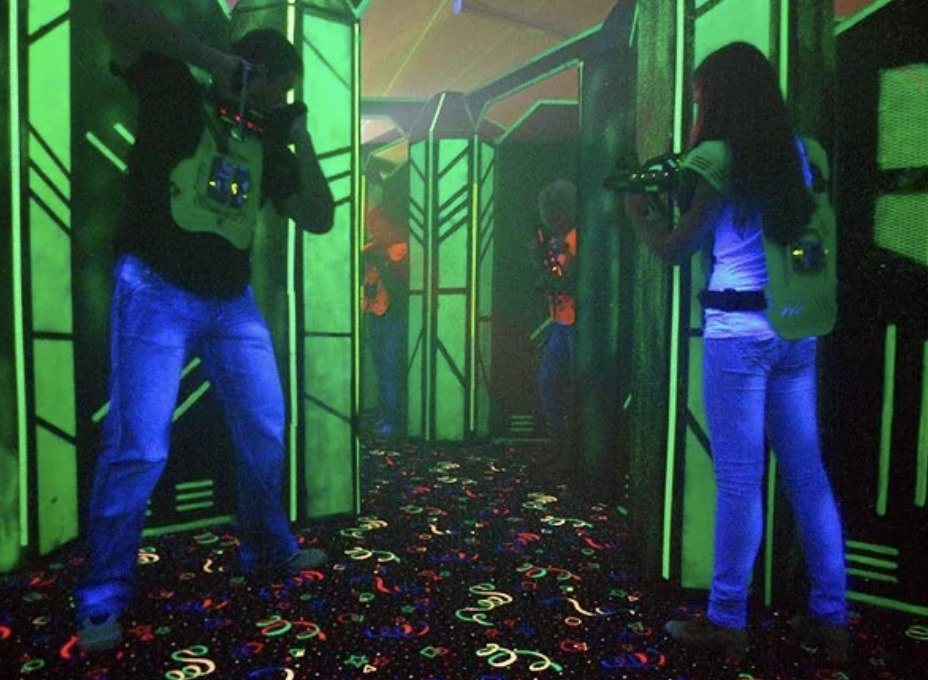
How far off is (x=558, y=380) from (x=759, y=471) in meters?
2.45

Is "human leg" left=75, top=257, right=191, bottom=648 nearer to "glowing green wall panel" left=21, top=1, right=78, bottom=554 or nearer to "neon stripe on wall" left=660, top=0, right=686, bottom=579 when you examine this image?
"glowing green wall panel" left=21, top=1, right=78, bottom=554

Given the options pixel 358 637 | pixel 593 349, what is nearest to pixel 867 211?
pixel 593 349

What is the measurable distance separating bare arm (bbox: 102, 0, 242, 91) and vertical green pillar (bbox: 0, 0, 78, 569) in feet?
2.58

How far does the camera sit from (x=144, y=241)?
2.09 m

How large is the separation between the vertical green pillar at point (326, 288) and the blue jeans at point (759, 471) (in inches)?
74.2

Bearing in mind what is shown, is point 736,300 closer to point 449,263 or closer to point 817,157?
point 817,157

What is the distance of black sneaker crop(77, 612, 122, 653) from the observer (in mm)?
1954

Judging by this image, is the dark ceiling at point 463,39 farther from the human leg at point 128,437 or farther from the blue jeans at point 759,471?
the blue jeans at point 759,471

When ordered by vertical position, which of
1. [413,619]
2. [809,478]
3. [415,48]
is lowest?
[413,619]

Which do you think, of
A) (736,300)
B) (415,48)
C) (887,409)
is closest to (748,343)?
(736,300)

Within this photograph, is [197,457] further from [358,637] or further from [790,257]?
[790,257]

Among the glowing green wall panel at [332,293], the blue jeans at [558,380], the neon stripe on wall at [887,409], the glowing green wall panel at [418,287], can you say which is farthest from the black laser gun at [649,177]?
the glowing green wall panel at [418,287]

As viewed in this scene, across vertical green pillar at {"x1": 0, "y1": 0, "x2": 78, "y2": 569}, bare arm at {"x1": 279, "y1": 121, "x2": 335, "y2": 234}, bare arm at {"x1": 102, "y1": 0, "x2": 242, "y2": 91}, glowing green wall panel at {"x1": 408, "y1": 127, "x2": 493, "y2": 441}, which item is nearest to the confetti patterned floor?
vertical green pillar at {"x1": 0, "y1": 0, "x2": 78, "y2": 569}

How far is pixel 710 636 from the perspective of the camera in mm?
2029
